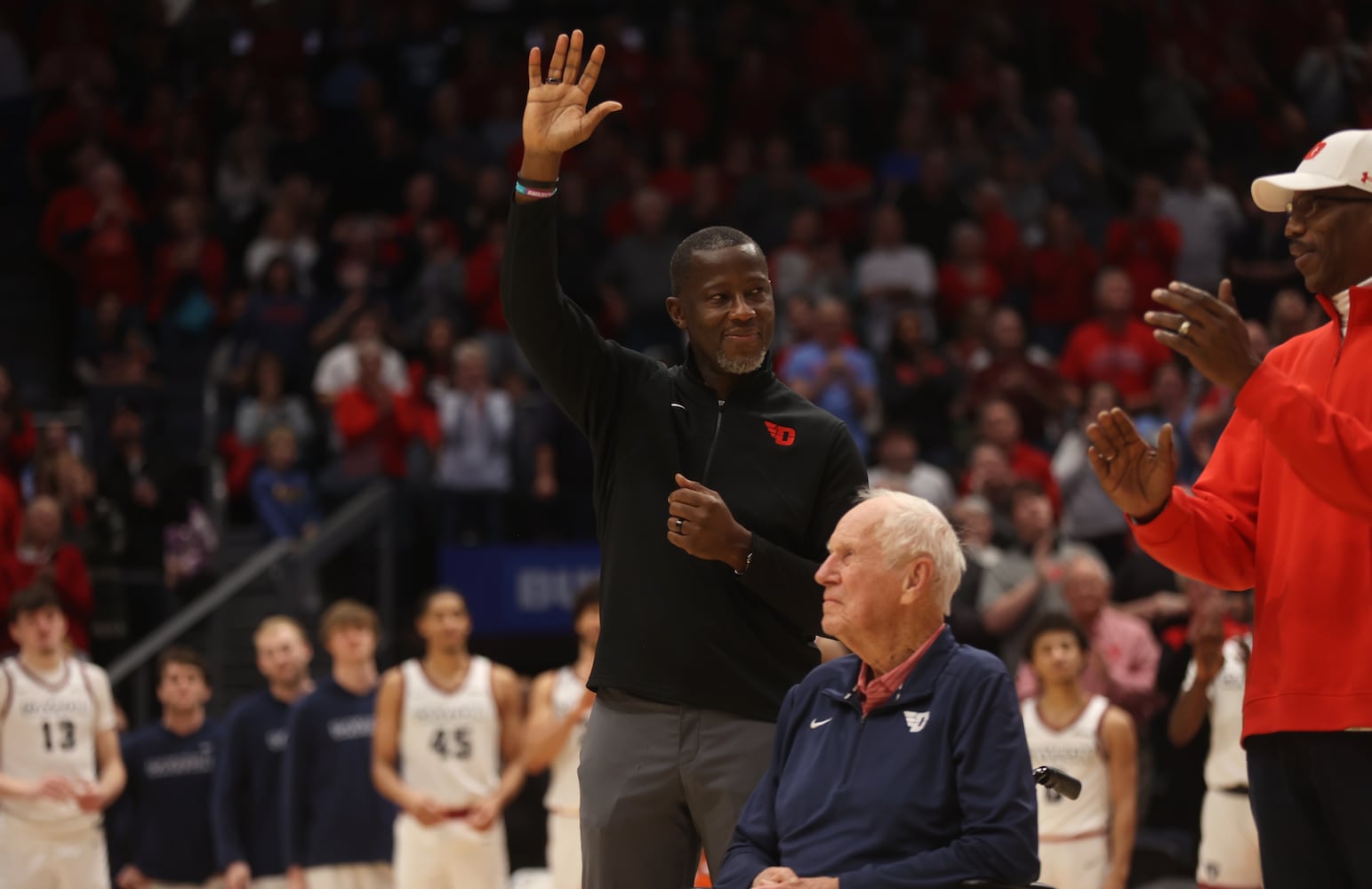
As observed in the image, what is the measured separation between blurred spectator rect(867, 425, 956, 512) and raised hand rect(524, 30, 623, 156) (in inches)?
258

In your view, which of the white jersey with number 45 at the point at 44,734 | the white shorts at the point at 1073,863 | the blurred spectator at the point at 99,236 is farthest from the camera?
the blurred spectator at the point at 99,236

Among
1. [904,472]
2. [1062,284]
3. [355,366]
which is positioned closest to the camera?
[904,472]

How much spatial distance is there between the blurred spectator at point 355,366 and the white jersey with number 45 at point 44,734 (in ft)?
11.3

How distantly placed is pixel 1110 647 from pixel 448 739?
11.3 feet

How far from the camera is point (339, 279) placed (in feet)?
45.4

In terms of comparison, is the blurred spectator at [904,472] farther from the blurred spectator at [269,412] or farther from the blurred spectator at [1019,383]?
the blurred spectator at [269,412]

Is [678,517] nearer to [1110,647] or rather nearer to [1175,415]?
[1110,647]

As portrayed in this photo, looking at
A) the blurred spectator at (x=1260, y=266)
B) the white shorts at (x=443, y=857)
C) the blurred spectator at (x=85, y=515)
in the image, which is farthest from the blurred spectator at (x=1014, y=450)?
the blurred spectator at (x=85, y=515)

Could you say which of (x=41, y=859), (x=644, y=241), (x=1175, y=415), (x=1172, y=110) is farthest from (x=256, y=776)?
(x=1172, y=110)

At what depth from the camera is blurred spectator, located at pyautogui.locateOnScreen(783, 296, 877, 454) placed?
37.5ft

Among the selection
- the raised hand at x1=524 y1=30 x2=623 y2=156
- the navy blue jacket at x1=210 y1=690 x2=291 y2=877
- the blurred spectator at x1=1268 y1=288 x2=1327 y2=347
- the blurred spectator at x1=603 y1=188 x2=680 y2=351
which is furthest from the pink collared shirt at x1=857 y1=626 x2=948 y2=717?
the blurred spectator at x1=603 y1=188 x2=680 y2=351

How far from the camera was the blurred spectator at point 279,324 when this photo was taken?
13.0 m

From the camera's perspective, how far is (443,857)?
29.7ft

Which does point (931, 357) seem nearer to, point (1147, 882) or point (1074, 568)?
point (1074, 568)
